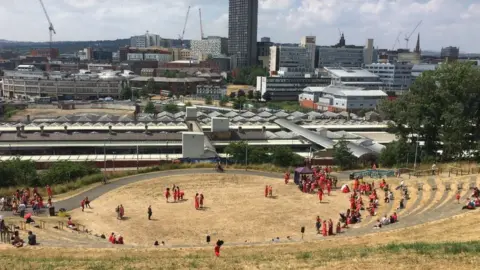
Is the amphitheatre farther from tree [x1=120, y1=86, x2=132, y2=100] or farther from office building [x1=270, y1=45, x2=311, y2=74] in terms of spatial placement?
office building [x1=270, y1=45, x2=311, y2=74]

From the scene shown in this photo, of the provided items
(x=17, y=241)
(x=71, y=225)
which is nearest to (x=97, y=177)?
(x=71, y=225)

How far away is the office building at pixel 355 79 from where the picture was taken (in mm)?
126688

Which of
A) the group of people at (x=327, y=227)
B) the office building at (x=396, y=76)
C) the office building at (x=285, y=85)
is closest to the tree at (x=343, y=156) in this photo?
the group of people at (x=327, y=227)

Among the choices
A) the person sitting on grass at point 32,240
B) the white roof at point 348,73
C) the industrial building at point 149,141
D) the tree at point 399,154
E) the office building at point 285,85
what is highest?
the white roof at point 348,73

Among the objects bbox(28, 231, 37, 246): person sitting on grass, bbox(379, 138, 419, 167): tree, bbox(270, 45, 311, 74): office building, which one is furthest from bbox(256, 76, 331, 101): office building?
bbox(28, 231, 37, 246): person sitting on grass

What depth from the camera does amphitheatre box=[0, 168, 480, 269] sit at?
49.0 ft

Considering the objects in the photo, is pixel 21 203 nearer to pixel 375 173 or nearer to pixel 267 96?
pixel 375 173

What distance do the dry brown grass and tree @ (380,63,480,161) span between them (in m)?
12.3

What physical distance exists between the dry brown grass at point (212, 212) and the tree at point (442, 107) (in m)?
12.3

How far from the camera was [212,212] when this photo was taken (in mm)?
24156

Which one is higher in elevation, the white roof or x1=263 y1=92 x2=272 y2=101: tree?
the white roof

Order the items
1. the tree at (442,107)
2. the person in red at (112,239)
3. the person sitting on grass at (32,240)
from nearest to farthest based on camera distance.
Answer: the person sitting on grass at (32,240), the person in red at (112,239), the tree at (442,107)

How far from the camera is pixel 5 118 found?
8894cm

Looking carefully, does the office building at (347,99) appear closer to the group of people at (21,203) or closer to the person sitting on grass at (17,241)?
the group of people at (21,203)
